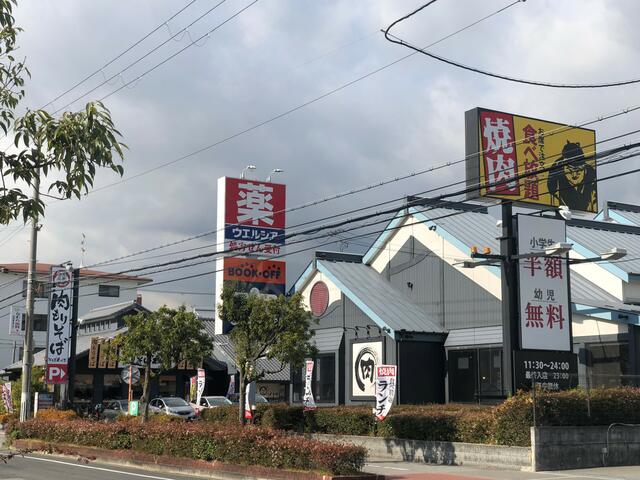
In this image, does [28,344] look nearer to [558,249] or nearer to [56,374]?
[56,374]

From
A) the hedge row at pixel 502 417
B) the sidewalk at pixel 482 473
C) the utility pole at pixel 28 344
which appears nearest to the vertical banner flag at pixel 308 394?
the hedge row at pixel 502 417

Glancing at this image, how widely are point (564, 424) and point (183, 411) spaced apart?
956 inches

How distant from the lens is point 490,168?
2762cm

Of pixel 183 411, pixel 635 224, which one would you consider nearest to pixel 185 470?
pixel 183 411

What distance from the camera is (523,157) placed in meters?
28.9

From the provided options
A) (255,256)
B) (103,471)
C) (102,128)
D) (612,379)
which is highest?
(255,256)

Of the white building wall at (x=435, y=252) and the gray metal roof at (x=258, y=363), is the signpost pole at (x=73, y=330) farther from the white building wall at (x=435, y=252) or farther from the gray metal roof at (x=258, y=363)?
the white building wall at (x=435, y=252)

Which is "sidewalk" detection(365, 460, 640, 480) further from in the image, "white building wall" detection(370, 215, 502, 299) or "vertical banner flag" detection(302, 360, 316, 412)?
"white building wall" detection(370, 215, 502, 299)

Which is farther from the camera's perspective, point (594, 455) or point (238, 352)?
point (238, 352)

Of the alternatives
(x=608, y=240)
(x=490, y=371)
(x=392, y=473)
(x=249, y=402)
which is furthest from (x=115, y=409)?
(x=608, y=240)

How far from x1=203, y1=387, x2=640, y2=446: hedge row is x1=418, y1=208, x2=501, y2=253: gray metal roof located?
968cm

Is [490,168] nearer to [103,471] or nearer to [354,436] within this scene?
[354,436]

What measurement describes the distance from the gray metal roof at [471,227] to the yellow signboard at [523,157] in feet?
13.6

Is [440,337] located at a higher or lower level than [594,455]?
higher
